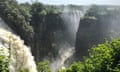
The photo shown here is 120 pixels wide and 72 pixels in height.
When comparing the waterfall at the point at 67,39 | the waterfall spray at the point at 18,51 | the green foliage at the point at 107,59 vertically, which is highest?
the green foliage at the point at 107,59

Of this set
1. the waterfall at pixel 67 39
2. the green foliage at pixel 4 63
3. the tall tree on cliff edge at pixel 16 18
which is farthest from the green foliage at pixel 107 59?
the waterfall at pixel 67 39

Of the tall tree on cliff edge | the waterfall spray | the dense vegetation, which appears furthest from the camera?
the dense vegetation

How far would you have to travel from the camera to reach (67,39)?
75.7 metres

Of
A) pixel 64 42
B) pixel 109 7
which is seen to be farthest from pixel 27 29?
pixel 109 7

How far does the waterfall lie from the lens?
231ft

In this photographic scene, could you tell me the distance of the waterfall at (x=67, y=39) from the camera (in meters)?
70.4

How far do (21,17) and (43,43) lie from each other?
10261 millimetres

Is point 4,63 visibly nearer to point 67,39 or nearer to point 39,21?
point 39,21

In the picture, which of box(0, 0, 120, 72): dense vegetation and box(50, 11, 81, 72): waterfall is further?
box(50, 11, 81, 72): waterfall

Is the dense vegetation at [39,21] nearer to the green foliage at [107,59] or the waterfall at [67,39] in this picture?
the waterfall at [67,39]

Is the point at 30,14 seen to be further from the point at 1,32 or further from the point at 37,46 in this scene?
the point at 1,32

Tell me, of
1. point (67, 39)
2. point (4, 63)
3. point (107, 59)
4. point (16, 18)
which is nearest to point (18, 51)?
point (16, 18)

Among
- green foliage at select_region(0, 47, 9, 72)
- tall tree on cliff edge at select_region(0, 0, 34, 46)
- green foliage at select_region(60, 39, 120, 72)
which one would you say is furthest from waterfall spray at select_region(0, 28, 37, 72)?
green foliage at select_region(0, 47, 9, 72)

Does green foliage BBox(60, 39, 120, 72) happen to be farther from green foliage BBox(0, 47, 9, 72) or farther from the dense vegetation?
the dense vegetation
